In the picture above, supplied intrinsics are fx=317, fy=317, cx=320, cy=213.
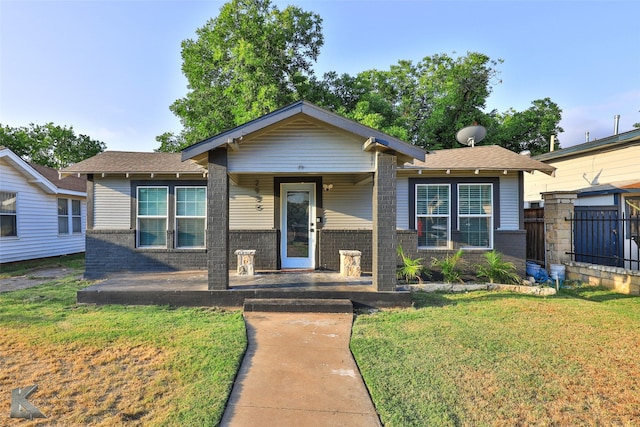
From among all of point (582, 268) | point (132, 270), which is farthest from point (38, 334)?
point (582, 268)

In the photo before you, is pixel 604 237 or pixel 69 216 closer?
pixel 604 237

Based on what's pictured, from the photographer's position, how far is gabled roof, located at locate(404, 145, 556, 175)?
790cm

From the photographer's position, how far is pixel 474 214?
8.33 metres

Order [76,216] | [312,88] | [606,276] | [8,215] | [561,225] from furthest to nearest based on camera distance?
[312,88] → [76,216] → [8,215] → [561,225] → [606,276]

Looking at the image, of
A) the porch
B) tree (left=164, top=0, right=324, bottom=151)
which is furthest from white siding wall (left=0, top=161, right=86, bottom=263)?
tree (left=164, top=0, right=324, bottom=151)

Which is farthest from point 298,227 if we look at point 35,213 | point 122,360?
point 35,213

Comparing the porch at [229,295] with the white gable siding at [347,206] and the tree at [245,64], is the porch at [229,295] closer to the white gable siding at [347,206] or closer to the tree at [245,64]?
the white gable siding at [347,206]

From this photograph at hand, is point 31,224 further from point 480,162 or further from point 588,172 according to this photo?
point 588,172

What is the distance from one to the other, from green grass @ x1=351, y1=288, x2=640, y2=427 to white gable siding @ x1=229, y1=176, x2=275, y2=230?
163 inches

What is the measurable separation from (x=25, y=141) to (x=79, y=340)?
1221 inches

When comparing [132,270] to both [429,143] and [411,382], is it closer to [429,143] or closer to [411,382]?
[411,382]

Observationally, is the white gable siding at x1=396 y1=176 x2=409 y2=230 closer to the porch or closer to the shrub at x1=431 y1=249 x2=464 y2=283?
the shrub at x1=431 y1=249 x2=464 y2=283

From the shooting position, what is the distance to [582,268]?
805cm

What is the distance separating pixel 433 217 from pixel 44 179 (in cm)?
1325
